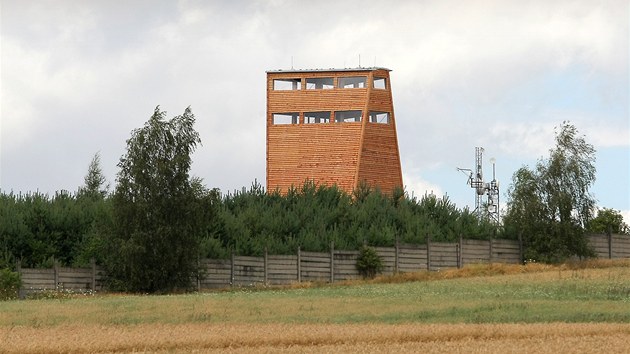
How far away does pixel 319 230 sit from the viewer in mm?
81938

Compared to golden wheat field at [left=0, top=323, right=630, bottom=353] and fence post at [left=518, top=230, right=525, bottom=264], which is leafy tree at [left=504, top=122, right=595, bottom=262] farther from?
golden wheat field at [left=0, top=323, right=630, bottom=353]

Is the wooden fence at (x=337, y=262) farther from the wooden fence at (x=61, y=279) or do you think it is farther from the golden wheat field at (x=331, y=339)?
the golden wheat field at (x=331, y=339)

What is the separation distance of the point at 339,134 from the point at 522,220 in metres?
25.6

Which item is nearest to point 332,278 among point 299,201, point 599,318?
point 299,201

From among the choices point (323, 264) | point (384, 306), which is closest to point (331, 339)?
point (384, 306)

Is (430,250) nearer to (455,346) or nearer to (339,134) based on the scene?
(339,134)

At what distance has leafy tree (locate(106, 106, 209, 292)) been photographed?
69562mm

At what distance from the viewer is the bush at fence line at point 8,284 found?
66.5 m

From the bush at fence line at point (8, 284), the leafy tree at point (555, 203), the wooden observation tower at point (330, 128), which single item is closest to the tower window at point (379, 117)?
the wooden observation tower at point (330, 128)

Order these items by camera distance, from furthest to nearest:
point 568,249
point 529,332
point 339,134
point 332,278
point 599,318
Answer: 1. point 339,134
2. point 568,249
3. point 332,278
4. point 599,318
5. point 529,332

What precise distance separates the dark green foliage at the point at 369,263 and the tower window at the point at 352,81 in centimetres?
3143

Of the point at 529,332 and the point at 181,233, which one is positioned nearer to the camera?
the point at 529,332

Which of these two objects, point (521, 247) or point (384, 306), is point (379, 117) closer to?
point (521, 247)

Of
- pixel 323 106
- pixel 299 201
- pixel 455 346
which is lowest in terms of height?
pixel 455 346
